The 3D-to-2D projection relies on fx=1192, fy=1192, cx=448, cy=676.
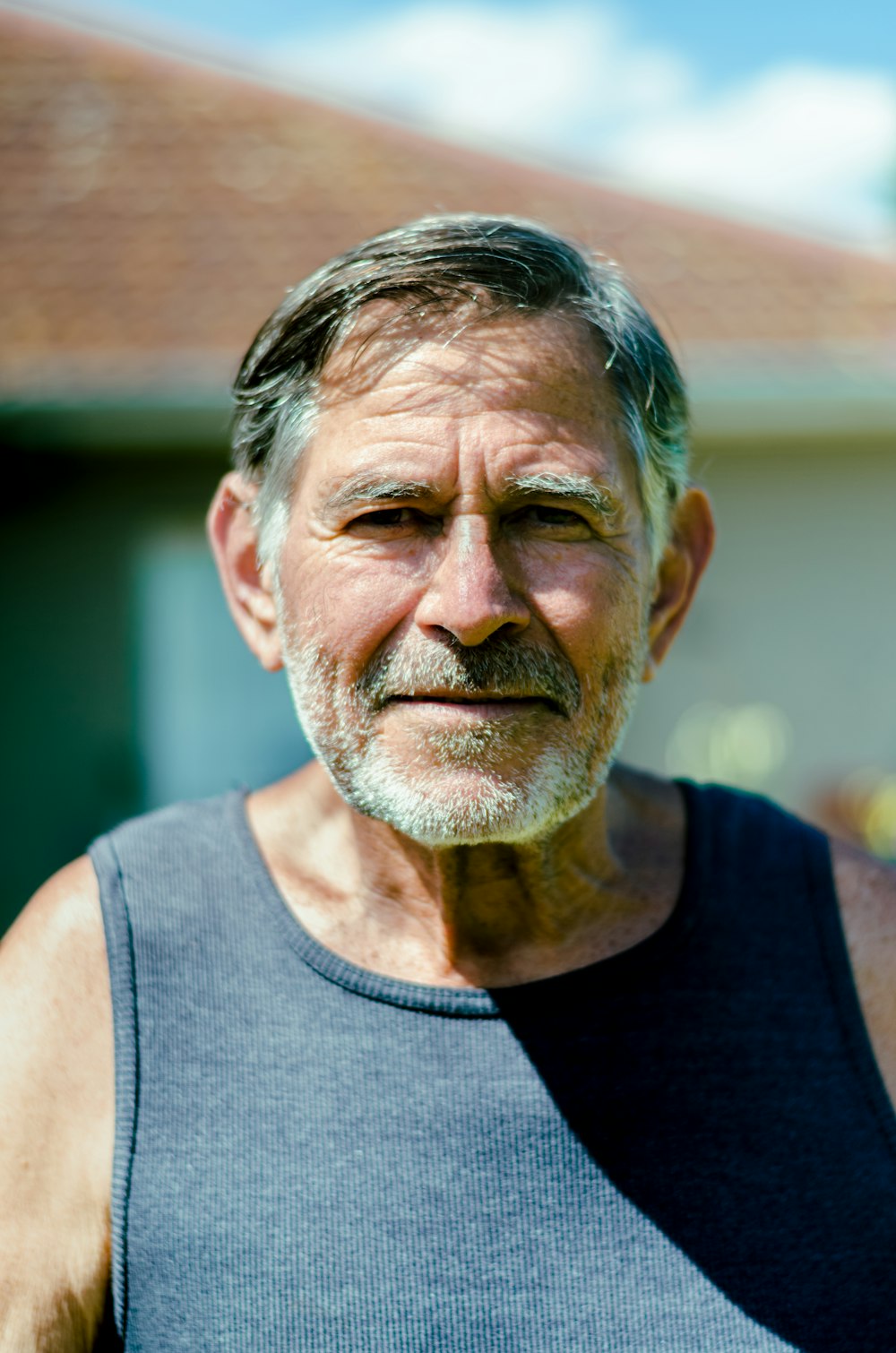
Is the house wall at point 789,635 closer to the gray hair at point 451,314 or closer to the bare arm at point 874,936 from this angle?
the bare arm at point 874,936

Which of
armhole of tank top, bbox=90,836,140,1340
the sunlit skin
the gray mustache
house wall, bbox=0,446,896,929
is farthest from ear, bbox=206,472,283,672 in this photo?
house wall, bbox=0,446,896,929

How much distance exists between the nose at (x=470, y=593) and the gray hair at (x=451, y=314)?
0.99ft

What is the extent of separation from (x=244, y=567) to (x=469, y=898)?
2.14 ft

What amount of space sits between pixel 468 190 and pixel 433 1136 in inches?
337

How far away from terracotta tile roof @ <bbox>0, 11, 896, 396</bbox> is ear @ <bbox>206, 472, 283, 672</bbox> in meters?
4.69

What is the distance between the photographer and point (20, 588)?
23.8 feet

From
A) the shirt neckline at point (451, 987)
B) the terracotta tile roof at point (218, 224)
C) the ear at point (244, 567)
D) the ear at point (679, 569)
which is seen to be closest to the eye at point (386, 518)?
the ear at point (244, 567)

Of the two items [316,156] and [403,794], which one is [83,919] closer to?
[403,794]

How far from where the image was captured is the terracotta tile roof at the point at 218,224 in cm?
724

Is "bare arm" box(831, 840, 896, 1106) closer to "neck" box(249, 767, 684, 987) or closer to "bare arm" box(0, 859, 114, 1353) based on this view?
"neck" box(249, 767, 684, 987)

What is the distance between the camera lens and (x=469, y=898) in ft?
6.15

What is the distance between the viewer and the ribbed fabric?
1.60 metres

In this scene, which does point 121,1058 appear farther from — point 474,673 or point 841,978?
point 841,978

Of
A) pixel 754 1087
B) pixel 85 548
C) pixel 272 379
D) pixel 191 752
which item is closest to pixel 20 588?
pixel 85 548
